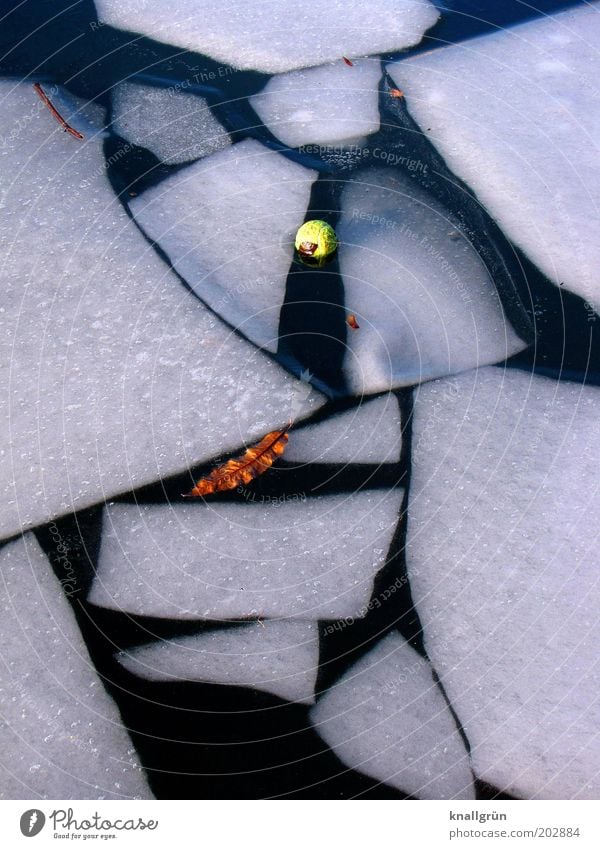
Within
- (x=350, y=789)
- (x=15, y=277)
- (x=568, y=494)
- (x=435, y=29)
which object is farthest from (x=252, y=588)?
(x=435, y=29)

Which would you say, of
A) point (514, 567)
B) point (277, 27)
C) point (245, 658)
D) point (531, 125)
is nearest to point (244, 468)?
point (245, 658)

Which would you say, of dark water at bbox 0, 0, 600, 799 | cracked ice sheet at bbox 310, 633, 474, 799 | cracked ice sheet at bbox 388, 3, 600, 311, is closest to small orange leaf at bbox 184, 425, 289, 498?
dark water at bbox 0, 0, 600, 799

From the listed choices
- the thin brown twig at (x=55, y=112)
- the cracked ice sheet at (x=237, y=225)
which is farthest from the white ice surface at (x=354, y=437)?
the thin brown twig at (x=55, y=112)

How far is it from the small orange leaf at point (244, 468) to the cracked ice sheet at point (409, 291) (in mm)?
130

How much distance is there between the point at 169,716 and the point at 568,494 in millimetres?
522

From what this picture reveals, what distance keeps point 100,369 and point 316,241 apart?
0.34 meters

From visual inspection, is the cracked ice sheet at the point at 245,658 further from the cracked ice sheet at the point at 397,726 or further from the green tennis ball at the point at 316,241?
the green tennis ball at the point at 316,241

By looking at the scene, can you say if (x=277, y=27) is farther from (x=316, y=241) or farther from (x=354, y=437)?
(x=354, y=437)

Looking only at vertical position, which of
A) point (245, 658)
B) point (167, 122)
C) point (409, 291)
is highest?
point (167, 122)

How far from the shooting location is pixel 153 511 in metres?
0.93

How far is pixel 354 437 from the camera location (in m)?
0.97

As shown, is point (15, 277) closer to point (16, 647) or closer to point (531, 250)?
point (16, 647)

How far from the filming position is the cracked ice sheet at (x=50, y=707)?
797 millimetres
